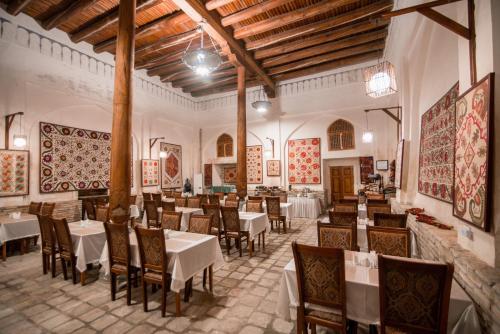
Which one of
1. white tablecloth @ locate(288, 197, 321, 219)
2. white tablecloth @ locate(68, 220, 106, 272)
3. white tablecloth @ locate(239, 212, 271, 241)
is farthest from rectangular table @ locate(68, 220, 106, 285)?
white tablecloth @ locate(288, 197, 321, 219)

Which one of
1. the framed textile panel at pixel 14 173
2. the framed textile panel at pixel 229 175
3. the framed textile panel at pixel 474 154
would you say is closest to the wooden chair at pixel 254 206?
the framed textile panel at pixel 474 154

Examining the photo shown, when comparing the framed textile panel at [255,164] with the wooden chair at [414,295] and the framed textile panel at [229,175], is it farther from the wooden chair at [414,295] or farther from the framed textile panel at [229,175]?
the wooden chair at [414,295]

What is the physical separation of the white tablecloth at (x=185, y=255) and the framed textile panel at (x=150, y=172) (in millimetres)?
5937

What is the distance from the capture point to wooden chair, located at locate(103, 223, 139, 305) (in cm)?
264

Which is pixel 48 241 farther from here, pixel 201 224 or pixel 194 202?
pixel 194 202

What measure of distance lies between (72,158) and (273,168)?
6720mm

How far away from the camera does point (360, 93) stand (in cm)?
853

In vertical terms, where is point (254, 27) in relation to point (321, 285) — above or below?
above

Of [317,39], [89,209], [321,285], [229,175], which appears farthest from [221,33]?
[229,175]

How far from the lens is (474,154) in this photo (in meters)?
1.80

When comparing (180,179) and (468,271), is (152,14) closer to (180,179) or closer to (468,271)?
(180,179)

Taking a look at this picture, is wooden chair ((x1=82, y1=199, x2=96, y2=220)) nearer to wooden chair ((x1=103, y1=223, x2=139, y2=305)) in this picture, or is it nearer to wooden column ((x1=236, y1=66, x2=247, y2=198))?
wooden column ((x1=236, y1=66, x2=247, y2=198))

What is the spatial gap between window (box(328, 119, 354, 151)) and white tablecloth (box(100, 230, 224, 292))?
7.12 meters

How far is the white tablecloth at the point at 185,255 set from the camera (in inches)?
94.9
